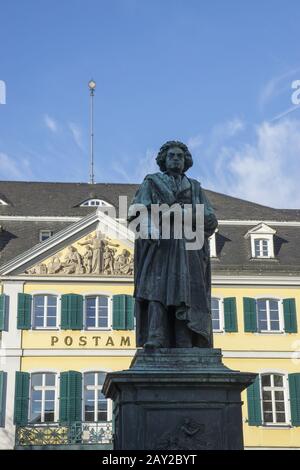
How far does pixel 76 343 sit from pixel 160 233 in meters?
21.3

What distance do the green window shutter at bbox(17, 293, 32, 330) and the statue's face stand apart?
69.0ft

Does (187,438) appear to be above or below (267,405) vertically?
below

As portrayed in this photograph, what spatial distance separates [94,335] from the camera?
91.8ft

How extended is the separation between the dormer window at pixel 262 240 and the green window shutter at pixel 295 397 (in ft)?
16.4

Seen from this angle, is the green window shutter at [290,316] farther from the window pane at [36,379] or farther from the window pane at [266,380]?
the window pane at [36,379]

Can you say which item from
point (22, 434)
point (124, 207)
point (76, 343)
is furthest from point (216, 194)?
point (22, 434)

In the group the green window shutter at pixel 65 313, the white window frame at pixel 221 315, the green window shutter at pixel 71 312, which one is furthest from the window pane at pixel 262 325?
the green window shutter at pixel 65 313

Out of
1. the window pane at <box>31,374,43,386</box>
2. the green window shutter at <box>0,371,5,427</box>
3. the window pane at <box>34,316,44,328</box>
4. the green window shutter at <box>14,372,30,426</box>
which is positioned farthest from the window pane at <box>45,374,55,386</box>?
the window pane at <box>34,316,44,328</box>

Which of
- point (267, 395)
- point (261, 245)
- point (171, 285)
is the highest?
point (261, 245)

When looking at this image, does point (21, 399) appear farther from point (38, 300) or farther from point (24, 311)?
point (38, 300)

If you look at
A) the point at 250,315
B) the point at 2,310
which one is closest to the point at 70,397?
the point at 2,310

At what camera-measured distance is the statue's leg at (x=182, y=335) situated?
22.1 feet

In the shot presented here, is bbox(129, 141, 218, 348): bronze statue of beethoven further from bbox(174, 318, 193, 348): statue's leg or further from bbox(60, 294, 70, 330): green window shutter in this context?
bbox(60, 294, 70, 330): green window shutter

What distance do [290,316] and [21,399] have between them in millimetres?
9941
